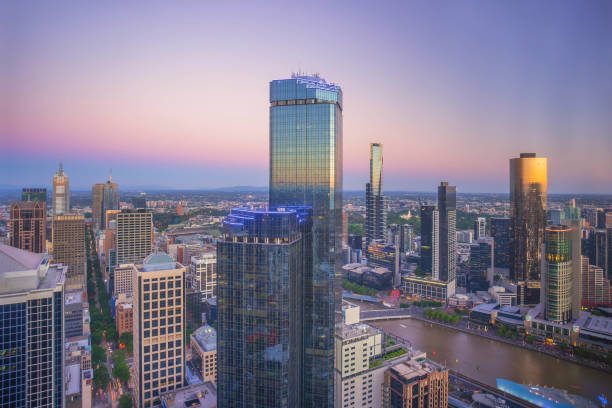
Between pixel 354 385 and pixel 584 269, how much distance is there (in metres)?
10.2

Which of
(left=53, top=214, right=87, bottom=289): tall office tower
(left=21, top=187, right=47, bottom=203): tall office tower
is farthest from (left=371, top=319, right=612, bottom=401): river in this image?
(left=53, top=214, right=87, bottom=289): tall office tower

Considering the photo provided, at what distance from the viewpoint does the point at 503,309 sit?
14336 mm

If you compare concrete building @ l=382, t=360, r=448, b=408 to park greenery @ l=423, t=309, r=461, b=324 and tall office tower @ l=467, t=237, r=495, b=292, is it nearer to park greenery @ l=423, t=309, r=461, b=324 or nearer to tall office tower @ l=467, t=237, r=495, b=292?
park greenery @ l=423, t=309, r=461, b=324

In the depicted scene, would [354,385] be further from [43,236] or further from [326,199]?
[43,236]

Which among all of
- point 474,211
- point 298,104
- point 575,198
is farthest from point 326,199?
point 474,211

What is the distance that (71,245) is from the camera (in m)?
17.4

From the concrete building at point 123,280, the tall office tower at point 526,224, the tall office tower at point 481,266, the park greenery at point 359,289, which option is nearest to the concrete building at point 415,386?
the tall office tower at point 526,224

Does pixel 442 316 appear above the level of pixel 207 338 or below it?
below

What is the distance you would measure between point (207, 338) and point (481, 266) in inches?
552

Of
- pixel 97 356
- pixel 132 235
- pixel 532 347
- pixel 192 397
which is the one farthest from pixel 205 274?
pixel 532 347

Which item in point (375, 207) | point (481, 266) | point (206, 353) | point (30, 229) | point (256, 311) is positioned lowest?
point (206, 353)

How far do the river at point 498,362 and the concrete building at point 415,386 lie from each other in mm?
2601

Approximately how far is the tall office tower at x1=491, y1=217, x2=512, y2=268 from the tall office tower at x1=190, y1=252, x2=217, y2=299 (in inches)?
544

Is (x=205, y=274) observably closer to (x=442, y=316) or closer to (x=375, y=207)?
(x=442, y=316)
